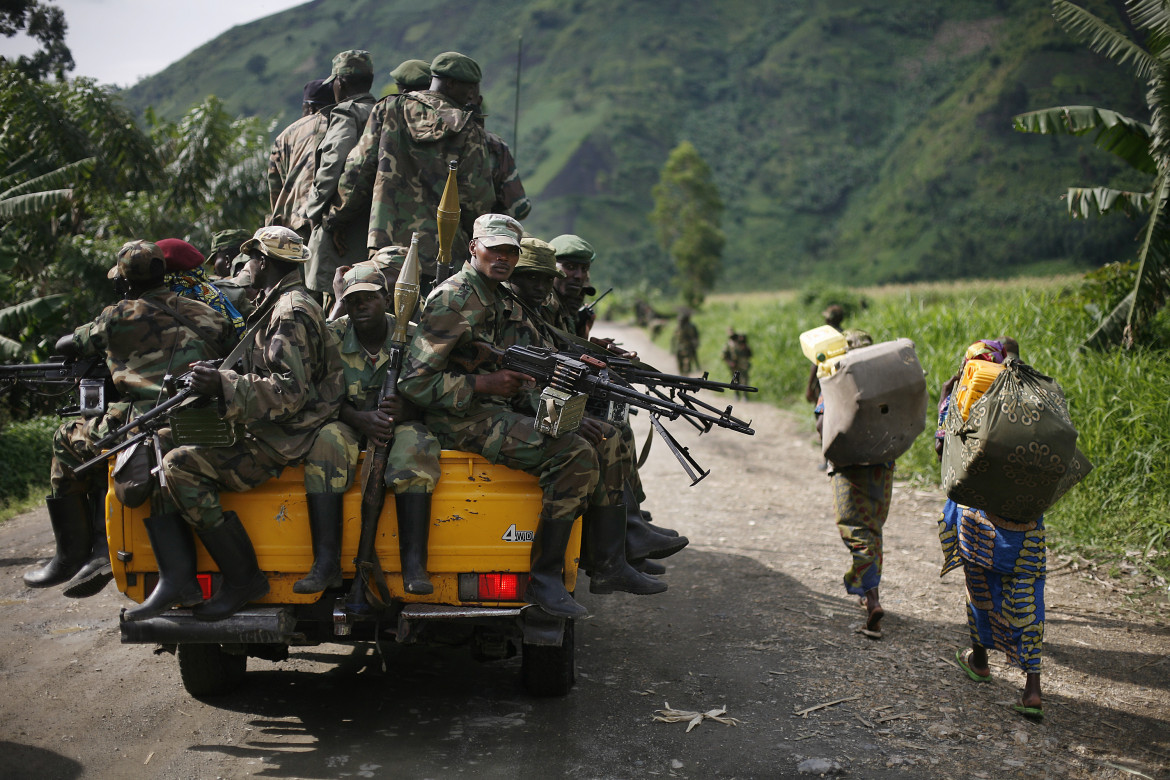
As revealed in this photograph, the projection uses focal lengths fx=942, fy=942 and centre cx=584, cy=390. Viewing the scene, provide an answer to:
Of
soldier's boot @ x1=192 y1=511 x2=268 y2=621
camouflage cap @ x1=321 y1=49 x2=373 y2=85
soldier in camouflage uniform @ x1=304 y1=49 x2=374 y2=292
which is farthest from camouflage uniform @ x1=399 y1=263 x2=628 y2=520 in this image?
camouflage cap @ x1=321 y1=49 x2=373 y2=85

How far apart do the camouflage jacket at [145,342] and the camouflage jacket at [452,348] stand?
107 centimetres

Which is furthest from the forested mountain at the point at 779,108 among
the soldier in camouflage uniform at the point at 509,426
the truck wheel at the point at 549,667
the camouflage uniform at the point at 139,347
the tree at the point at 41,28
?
the camouflage uniform at the point at 139,347

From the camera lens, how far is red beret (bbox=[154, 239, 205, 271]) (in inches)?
187

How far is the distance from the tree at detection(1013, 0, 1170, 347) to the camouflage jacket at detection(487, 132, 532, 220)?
6766mm

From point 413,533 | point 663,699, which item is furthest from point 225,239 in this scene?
point 663,699

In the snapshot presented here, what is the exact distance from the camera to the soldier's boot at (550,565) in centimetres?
431

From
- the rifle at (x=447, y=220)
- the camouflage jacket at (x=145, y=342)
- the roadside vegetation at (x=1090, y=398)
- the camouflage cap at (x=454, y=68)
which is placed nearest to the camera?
the camouflage jacket at (x=145, y=342)

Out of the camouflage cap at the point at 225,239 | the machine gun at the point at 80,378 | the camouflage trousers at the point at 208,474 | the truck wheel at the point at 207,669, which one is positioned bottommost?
the truck wheel at the point at 207,669

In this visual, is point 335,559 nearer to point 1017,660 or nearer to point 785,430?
point 1017,660

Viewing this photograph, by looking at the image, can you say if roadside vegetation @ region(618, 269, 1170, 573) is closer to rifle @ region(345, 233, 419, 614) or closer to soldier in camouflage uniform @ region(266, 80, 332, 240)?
rifle @ region(345, 233, 419, 614)

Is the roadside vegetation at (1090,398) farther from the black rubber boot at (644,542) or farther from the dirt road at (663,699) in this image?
the black rubber boot at (644,542)

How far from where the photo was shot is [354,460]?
14.2 ft

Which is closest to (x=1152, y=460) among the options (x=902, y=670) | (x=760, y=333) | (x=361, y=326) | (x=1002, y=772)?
(x=902, y=670)

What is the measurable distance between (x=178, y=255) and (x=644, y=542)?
2939 millimetres
